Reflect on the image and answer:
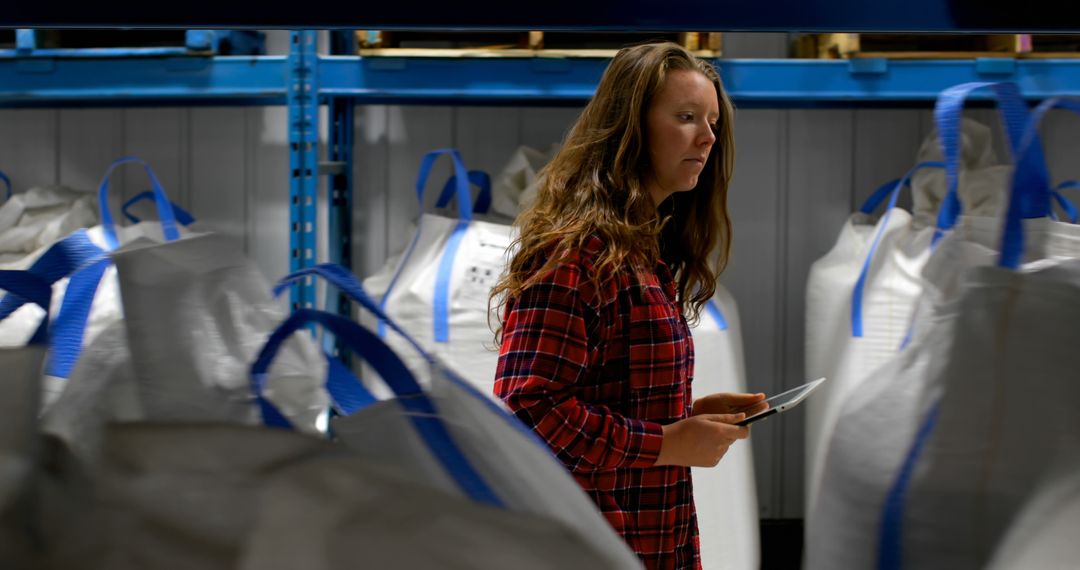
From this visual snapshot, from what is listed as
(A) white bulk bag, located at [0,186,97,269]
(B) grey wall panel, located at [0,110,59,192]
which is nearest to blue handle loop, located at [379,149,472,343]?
(A) white bulk bag, located at [0,186,97,269]

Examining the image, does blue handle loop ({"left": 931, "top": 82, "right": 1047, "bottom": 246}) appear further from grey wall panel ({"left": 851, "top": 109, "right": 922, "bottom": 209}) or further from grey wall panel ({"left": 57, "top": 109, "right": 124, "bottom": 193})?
grey wall panel ({"left": 57, "top": 109, "right": 124, "bottom": 193})

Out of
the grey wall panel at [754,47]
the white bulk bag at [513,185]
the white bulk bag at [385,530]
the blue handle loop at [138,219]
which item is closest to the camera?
the white bulk bag at [385,530]

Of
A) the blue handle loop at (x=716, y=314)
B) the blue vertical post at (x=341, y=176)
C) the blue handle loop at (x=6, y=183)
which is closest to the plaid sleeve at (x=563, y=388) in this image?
the blue handle loop at (x=716, y=314)

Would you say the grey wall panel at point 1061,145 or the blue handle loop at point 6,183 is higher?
the grey wall panel at point 1061,145

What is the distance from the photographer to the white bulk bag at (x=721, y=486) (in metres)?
1.73

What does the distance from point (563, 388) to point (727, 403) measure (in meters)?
0.20

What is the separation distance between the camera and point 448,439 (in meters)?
0.36

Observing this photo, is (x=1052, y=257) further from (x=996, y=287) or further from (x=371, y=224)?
(x=371, y=224)

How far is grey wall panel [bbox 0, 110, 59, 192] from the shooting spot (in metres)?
2.30

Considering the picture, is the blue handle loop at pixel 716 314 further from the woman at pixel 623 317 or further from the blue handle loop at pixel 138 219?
the blue handle loop at pixel 138 219

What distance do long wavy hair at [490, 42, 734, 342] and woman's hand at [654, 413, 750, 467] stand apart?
150 mm

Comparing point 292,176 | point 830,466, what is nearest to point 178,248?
point 830,466

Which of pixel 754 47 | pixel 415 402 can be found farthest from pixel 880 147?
pixel 415 402

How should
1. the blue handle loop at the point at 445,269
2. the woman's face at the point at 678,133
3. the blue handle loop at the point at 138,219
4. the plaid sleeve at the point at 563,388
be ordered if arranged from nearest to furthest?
the plaid sleeve at the point at 563,388 < the woman's face at the point at 678,133 < the blue handle loop at the point at 445,269 < the blue handle loop at the point at 138,219
